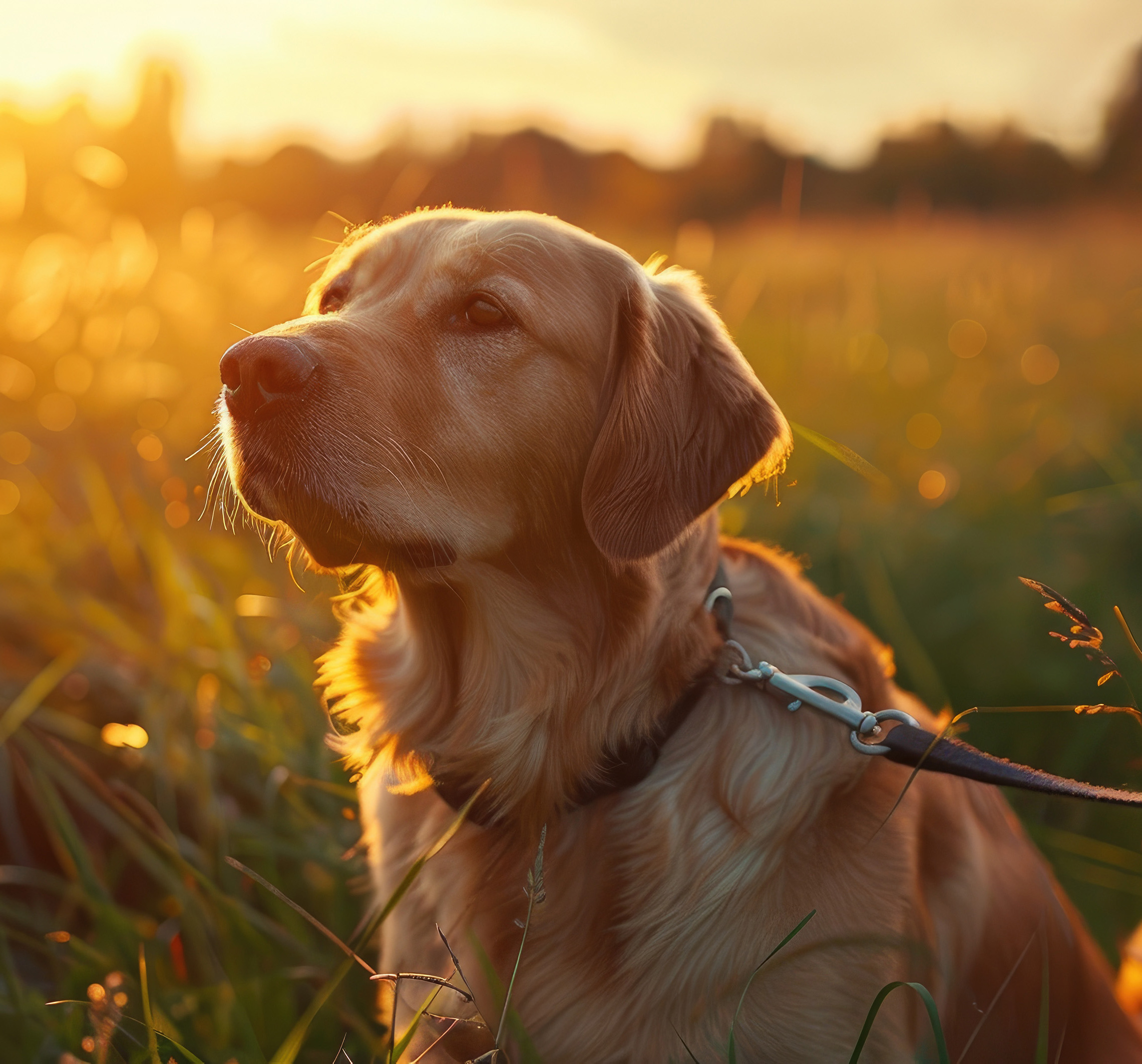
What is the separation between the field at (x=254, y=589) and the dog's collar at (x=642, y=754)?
2.51 ft

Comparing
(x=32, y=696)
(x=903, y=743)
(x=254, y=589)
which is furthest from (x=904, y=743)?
(x=254, y=589)

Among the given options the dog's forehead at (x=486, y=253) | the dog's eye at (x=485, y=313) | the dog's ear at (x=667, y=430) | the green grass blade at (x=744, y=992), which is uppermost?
the dog's forehead at (x=486, y=253)

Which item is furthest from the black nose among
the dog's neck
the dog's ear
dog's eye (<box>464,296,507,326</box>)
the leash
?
the leash

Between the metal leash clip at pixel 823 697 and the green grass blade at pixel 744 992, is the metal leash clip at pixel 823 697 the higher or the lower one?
the higher one

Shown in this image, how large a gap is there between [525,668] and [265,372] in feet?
2.70

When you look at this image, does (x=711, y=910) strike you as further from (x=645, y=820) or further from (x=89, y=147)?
(x=89, y=147)

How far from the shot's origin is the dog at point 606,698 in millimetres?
1860

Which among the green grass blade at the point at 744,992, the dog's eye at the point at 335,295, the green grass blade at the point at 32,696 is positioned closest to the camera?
the green grass blade at the point at 744,992

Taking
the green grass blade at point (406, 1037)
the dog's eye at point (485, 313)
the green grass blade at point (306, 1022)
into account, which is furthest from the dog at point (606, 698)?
the green grass blade at point (306, 1022)

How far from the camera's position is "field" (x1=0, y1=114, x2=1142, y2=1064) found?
8.03 ft

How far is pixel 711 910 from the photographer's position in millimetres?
1862

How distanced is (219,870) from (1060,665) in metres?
3.14

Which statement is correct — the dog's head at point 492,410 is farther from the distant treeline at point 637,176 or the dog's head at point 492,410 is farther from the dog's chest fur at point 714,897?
the distant treeline at point 637,176

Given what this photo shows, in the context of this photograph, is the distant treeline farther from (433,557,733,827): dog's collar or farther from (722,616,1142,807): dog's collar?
(722,616,1142,807): dog's collar
